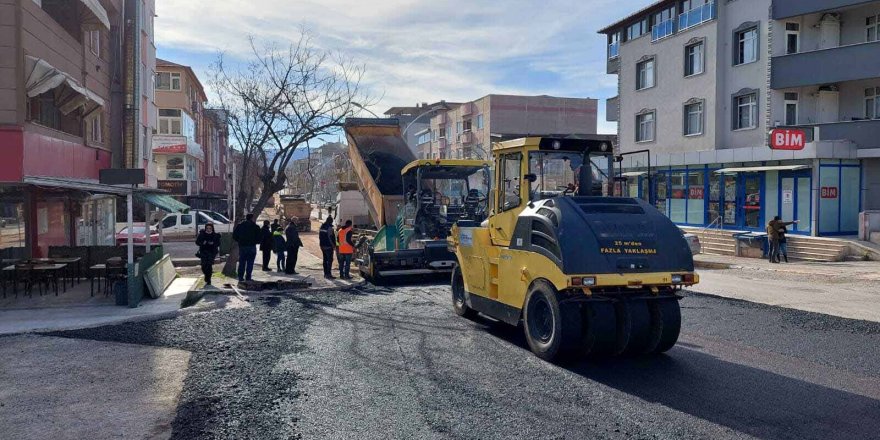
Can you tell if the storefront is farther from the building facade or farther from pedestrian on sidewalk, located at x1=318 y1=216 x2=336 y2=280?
the building facade

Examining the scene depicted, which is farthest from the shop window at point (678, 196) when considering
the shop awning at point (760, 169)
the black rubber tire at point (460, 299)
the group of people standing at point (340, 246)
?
the black rubber tire at point (460, 299)

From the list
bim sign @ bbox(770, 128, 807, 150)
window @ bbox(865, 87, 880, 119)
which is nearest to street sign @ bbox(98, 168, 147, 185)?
bim sign @ bbox(770, 128, 807, 150)

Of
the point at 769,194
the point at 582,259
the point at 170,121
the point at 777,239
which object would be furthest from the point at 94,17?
the point at 170,121

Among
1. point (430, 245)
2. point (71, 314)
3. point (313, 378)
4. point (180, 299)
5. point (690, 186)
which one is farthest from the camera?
point (690, 186)

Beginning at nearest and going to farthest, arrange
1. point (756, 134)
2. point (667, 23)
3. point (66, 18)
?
point (66, 18) → point (756, 134) → point (667, 23)

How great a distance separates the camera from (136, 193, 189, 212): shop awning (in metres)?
15.7

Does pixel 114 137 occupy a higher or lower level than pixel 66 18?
lower

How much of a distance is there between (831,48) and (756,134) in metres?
3.96

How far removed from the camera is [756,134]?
89.9ft

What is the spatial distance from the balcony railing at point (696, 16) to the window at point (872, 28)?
19.0ft

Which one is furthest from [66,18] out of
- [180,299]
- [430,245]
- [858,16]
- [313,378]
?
[858,16]

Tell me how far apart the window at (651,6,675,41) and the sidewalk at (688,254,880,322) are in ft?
43.9

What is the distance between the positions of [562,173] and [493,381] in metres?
3.48

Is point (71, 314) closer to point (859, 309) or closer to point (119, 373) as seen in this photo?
point (119, 373)
